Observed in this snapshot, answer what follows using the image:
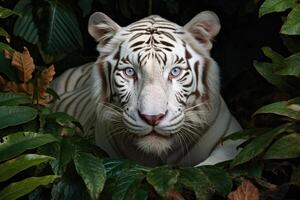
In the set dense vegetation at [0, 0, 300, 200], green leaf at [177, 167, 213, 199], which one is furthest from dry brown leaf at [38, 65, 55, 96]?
green leaf at [177, 167, 213, 199]

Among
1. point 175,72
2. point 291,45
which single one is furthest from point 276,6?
point 175,72

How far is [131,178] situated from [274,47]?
1.76 m

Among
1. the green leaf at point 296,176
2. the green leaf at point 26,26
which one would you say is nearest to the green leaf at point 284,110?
the green leaf at point 296,176

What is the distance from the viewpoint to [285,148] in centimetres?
336

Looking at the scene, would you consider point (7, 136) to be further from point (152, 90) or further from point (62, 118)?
point (152, 90)

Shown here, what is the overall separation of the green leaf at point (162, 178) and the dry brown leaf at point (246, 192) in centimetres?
26

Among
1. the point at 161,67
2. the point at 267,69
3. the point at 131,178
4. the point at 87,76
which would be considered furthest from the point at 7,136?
the point at 87,76

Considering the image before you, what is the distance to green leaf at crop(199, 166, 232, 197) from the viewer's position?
326 cm

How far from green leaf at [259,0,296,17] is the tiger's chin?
28.2 inches

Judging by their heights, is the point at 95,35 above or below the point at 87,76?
above

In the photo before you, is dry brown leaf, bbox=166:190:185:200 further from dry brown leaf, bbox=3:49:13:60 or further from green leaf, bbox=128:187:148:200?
dry brown leaf, bbox=3:49:13:60

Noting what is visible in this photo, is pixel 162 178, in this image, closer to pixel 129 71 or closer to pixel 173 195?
pixel 173 195

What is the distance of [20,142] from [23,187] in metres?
0.23

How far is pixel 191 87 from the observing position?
3.82 metres
